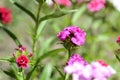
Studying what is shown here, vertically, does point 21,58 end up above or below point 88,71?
above

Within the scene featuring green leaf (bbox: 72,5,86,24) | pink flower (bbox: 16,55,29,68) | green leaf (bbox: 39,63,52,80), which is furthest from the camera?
green leaf (bbox: 72,5,86,24)

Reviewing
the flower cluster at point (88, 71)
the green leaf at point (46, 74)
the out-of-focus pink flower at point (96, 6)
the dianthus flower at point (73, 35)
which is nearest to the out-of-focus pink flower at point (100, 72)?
the flower cluster at point (88, 71)

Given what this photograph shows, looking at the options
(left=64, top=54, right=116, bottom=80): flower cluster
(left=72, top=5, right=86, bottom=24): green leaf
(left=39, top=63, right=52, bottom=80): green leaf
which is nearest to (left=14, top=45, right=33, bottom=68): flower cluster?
(left=64, top=54, right=116, bottom=80): flower cluster

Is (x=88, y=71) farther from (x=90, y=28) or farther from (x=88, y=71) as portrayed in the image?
(x=90, y=28)

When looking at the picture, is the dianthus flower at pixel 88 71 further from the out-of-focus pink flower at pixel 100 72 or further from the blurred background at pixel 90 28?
the blurred background at pixel 90 28

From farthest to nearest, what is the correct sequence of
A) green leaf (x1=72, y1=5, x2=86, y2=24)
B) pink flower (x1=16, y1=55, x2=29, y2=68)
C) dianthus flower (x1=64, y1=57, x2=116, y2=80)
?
green leaf (x1=72, y1=5, x2=86, y2=24) < pink flower (x1=16, y1=55, x2=29, y2=68) < dianthus flower (x1=64, y1=57, x2=116, y2=80)

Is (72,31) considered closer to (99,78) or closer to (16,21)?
(99,78)

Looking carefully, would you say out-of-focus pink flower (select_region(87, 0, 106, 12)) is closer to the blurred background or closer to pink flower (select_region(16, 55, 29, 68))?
the blurred background

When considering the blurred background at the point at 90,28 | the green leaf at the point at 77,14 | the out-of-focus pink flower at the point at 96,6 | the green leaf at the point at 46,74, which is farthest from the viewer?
the out-of-focus pink flower at the point at 96,6

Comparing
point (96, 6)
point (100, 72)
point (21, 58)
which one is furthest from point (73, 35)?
point (96, 6)
